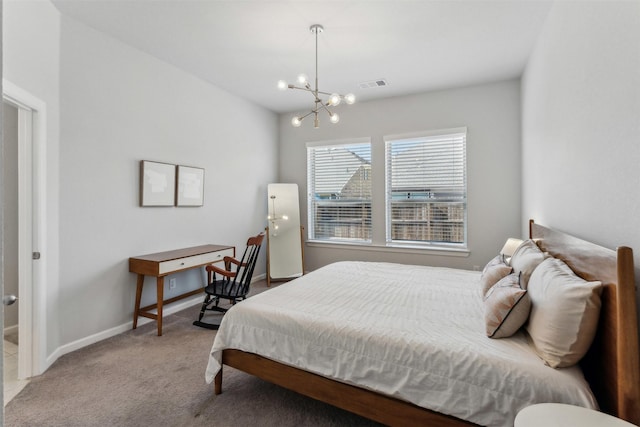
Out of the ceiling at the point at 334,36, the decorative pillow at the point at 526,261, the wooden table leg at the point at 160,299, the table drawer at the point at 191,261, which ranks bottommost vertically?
the wooden table leg at the point at 160,299

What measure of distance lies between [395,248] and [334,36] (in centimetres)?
289

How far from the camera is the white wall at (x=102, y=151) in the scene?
2.53 meters

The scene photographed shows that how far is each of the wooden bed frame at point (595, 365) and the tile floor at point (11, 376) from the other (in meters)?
1.41

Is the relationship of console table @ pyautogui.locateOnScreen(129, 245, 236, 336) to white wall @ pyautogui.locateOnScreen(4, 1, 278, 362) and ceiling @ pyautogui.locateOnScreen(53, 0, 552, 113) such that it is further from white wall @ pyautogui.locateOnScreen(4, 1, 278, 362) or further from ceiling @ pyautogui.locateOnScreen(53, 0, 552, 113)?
ceiling @ pyautogui.locateOnScreen(53, 0, 552, 113)

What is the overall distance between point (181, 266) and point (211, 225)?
1018mm

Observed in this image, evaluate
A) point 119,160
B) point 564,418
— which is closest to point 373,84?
point 119,160

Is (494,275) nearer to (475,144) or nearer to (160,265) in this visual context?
(475,144)

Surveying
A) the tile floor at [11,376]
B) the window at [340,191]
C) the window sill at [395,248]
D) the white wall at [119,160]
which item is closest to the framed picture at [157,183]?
the white wall at [119,160]

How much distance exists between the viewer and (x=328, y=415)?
194 cm

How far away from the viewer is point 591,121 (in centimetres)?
171

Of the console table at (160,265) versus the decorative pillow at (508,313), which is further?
the console table at (160,265)

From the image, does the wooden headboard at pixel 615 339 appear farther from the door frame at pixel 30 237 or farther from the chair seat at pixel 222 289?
the door frame at pixel 30 237

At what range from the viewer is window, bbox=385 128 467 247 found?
4.28 metres

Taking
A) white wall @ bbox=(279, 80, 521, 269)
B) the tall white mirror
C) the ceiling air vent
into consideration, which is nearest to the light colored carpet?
the tall white mirror
